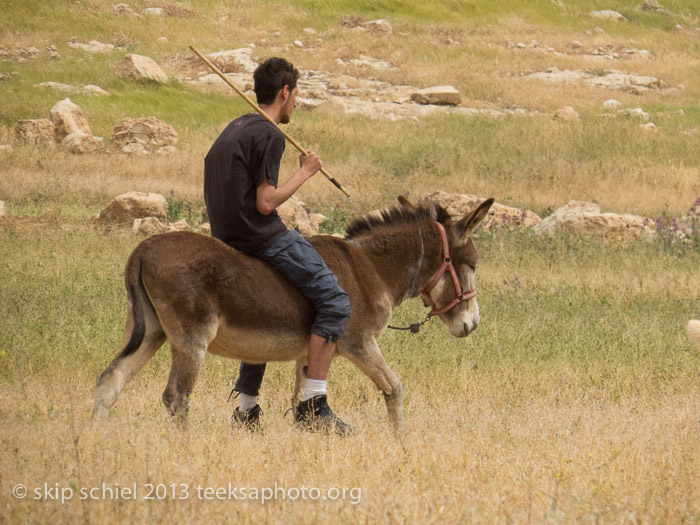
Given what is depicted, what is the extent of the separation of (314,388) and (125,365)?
4.01ft

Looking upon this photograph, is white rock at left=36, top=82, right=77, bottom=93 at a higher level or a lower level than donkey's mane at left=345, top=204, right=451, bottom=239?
lower

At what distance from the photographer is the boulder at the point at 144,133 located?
71.3ft

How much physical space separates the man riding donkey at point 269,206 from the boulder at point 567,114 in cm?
2358

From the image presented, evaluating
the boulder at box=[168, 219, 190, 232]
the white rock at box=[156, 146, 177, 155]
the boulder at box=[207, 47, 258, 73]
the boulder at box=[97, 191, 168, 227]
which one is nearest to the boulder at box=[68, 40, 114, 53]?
the boulder at box=[207, 47, 258, 73]

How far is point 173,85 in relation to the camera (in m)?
28.0

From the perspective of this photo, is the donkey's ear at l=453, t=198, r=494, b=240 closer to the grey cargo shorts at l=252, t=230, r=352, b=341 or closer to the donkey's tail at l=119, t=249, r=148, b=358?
the grey cargo shorts at l=252, t=230, r=352, b=341

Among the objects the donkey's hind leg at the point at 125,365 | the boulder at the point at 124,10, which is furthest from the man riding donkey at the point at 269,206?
the boulder at the point at 124,10

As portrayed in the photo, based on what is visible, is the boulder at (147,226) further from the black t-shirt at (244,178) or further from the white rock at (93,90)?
the white rock at (93,90)

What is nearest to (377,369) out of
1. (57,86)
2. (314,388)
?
(314,388)

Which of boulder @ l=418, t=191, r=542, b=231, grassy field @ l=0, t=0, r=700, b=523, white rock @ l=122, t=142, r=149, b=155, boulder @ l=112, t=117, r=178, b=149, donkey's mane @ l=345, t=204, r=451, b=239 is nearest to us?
grassy field @ l=0, t=0, r=700, b=523

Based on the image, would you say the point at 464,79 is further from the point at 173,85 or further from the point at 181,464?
the point at 181,464

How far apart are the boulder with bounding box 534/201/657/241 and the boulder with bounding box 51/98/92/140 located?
12.4 meters

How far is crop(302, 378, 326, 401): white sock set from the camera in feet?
18.3

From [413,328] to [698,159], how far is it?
1907 cm
